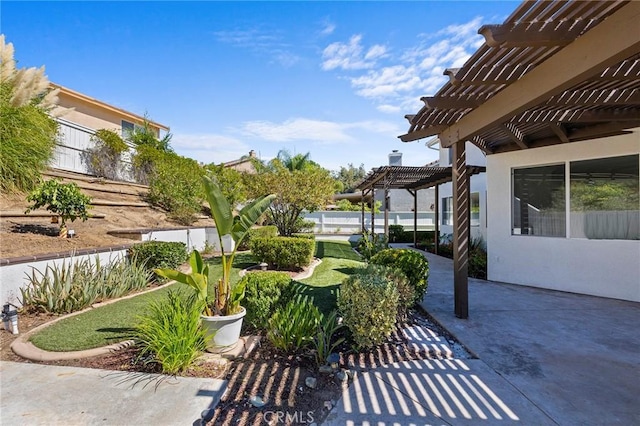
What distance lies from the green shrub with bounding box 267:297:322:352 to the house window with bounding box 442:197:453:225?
13191 millimetres

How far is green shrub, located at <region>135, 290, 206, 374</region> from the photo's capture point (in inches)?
134

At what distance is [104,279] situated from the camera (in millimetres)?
6020

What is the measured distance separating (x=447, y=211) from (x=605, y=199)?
378 inches

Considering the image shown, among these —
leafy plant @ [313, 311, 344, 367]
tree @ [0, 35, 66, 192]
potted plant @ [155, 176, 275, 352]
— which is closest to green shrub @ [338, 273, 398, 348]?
leafy plant @ [313, 311, 344, 367]

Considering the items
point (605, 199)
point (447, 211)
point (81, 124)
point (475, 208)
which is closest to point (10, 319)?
point (605, 199)

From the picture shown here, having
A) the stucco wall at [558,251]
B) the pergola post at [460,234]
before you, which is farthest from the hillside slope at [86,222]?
the stucco wall at [558,251]

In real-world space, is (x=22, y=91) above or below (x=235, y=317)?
above

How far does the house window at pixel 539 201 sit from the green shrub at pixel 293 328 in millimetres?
6321

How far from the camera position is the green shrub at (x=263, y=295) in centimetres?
457

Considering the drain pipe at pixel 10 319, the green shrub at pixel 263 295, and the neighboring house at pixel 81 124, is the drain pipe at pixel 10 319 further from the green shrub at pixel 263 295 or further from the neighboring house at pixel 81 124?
the neighboring house at pixel 81 124

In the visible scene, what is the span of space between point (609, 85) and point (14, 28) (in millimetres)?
15033

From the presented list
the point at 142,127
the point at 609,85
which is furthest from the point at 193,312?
the point at 142,127

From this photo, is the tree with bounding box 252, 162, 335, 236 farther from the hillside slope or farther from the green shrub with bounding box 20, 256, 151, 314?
the green shrub with bounding box 20, 256, 151, 314

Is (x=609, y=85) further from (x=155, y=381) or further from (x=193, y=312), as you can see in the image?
(x=155, y=381)
